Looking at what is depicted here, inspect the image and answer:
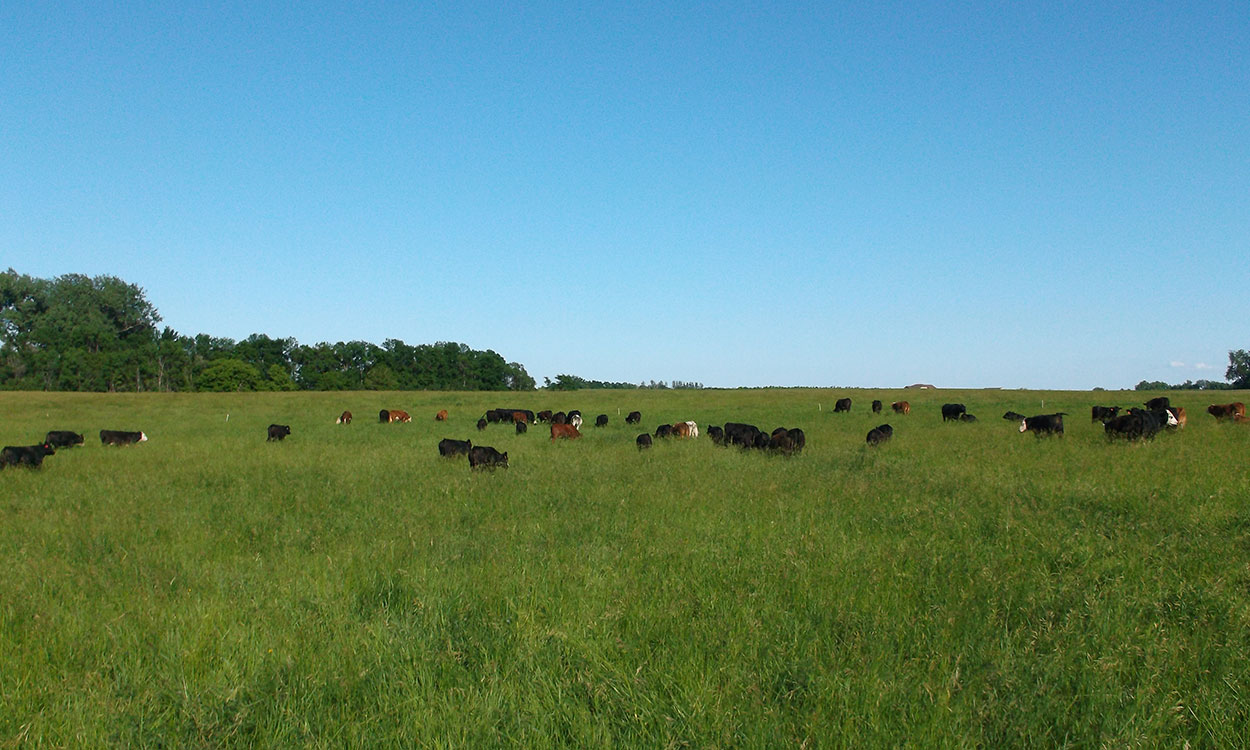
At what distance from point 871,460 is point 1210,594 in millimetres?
10326

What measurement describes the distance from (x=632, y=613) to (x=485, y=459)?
1026cm

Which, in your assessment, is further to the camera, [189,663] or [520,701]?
[189,663]

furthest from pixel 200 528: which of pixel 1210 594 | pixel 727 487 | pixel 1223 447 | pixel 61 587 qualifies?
pixel 1223 447

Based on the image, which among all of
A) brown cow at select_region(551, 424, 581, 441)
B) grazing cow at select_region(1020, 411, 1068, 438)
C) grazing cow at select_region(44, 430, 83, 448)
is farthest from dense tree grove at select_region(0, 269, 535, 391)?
grazing cow at select_region(1020, 411, 1068, 438)

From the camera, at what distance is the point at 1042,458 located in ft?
49.6

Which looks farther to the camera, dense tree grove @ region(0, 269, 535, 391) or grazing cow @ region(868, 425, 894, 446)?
dense tree grove @ region(0, 269, 535, 391)

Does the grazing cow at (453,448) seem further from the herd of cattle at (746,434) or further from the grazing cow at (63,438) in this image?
the grazing cow at (63,438)

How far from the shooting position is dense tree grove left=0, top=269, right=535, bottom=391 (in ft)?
288

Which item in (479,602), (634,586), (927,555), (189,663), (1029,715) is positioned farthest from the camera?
(927,555)

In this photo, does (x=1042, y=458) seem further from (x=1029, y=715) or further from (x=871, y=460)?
(x=1029, y=715)

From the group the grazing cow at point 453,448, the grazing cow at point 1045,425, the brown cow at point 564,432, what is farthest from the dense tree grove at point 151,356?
the grazing cow at point 1045,425

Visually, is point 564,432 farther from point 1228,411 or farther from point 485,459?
point 1228,411

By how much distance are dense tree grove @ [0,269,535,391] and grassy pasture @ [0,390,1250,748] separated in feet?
317

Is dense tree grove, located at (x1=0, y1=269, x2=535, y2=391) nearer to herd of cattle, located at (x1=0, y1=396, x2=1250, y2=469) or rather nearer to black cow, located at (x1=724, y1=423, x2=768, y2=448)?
herd of cattle, located at (x1=0, y1=396, x2=1250, y2=469)
